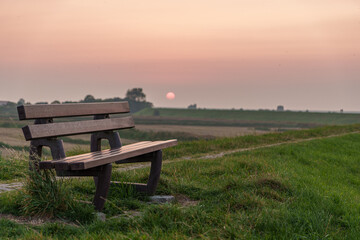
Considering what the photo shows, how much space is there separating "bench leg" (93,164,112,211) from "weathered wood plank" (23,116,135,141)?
646 mm

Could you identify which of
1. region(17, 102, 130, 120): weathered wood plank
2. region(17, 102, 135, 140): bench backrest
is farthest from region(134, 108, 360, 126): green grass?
region(17, 102, 135, 140): bench backrest

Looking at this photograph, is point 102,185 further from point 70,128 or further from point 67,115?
point 67,115

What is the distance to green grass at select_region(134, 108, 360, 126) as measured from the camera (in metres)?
55.2

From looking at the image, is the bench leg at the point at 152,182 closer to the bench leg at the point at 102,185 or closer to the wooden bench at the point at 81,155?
the wooden bench at the point at 81,155

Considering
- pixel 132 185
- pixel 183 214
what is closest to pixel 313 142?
pixel 132 185

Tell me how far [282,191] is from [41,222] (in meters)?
3.08

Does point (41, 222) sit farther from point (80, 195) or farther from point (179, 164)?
point (179, 164)

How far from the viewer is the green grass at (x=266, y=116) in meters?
55.2

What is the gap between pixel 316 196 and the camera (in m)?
5.57

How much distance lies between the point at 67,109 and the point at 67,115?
0.07 m

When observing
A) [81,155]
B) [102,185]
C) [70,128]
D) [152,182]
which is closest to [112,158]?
[102,185]

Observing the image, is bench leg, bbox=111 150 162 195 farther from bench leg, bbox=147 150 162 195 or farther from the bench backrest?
the bench backrest

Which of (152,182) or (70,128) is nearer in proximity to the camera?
(70,128)

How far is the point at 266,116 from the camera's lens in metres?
63.2
